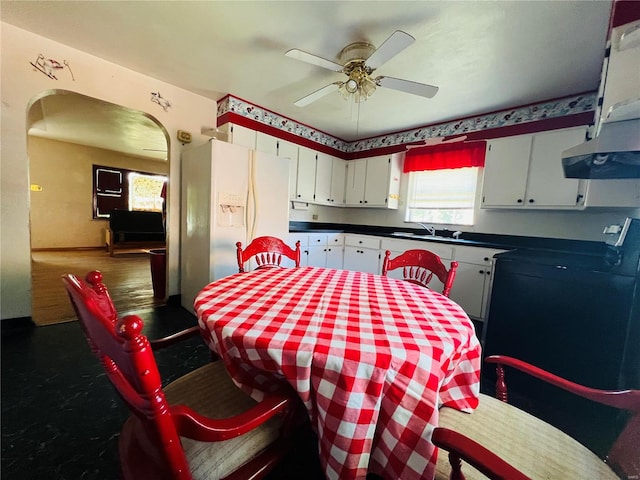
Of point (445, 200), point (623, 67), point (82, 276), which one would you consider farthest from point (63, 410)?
Result: point (445, 200)

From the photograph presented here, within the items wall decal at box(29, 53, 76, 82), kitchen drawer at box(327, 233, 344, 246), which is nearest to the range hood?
kitchen drawer at box(327, 233, 344, 246)

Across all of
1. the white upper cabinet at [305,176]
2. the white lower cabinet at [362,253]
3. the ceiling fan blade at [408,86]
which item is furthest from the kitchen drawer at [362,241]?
the ceiling fan blade at [408,86]

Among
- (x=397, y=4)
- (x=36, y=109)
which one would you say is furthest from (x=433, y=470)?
(x=36, y=109)

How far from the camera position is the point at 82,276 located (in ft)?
12.9

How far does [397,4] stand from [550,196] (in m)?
2.35

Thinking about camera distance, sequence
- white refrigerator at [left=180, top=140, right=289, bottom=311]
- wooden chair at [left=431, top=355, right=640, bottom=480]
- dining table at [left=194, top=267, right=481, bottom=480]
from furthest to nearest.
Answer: white refrigerator at [left=180, top=140, right=289, bottom=311] → dining table at [left=194, top=267, right=481, bottom=480] → wooden chair at [left=431, top=355, right=640, bottom=480]

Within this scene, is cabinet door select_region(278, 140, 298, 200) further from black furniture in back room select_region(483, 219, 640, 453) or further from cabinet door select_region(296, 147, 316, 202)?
black furniture in back room select_region(483, 219, 640, 453)

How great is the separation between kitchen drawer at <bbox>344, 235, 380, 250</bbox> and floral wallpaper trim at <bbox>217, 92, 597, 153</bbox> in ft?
5.05

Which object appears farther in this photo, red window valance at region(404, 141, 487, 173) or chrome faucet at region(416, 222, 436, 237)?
chrome faucet at region(416, 222, 436, 237)

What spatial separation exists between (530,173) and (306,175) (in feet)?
8.93

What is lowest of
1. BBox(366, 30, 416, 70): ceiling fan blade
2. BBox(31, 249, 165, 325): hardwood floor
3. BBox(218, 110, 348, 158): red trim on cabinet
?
BBox(31, 249, 165, 325): hardwood floor

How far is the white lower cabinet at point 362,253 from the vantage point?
3508 millimetres

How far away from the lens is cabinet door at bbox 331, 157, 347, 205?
424cm

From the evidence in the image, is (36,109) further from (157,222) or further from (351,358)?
(351,358)
